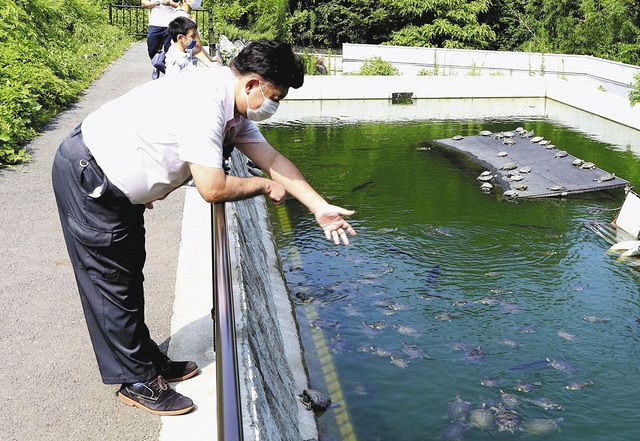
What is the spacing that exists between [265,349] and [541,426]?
194 centimetres

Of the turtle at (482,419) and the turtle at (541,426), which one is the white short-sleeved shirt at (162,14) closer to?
the turtle at (482,419)

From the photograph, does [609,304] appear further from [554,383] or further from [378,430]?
[378,430]

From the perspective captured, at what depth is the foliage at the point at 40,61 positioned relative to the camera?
808 cm

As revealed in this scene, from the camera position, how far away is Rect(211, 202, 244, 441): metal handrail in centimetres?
172

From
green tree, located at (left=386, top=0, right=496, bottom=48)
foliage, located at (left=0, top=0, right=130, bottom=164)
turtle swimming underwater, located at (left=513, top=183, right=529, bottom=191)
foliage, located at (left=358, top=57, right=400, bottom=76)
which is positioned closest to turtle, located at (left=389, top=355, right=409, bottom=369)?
foliage, located at (left=0, top=0, right=130, bottom=164)

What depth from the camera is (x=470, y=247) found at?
807 cm

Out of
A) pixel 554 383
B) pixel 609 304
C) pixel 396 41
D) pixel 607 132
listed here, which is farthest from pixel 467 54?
pixel 554 383

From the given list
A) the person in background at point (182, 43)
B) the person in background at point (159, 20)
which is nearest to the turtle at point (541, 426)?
the person in background at point (182, 43)

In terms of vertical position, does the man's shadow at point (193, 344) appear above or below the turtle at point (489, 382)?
above

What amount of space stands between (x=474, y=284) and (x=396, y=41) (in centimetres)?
1803

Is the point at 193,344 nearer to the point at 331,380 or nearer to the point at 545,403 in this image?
the point at 331,380

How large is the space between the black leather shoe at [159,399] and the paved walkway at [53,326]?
0.14 feet

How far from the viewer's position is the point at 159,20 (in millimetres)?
8695

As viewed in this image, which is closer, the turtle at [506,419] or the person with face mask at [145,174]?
the person with face mask at [145,174]
